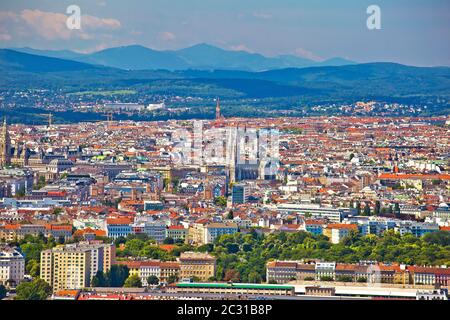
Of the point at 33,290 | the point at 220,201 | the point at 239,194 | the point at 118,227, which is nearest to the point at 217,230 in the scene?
the point at 118,227

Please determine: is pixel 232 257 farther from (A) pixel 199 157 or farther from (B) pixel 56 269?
(A) pixel 199 157

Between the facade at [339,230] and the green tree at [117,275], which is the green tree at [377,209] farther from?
the green tree at [117,275]

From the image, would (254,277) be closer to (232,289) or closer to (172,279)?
(172,279)

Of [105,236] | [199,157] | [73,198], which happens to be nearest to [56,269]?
[105,236]

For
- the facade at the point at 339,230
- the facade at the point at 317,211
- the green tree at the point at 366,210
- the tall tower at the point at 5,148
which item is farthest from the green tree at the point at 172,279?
the tall tower at the point at 5,148

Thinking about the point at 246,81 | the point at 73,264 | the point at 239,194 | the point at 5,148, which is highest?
the point at 246,81
